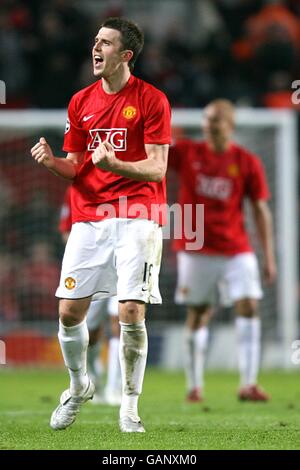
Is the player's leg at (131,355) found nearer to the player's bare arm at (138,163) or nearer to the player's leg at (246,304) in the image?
the player's bare arm at (138,163)

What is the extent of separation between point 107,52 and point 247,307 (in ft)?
12.5

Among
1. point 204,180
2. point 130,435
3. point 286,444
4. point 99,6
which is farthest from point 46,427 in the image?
point 99,6

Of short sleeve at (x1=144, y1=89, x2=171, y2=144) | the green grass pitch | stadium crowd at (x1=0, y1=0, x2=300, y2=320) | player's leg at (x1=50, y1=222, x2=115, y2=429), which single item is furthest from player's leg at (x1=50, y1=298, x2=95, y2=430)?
stadium crowd at (x1=0, y1=0, x2=300, y2=320)

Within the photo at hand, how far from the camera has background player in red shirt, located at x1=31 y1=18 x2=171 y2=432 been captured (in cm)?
621

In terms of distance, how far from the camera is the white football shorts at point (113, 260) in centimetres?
621

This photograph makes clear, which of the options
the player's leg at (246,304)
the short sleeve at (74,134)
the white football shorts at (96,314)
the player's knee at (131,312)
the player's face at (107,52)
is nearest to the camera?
the player's knee at (131,312)

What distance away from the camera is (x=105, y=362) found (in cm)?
1334

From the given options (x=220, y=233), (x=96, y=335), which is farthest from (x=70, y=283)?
(x=220, y=233)

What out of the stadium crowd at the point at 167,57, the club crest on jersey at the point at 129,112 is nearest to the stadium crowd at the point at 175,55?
the stadium crowd at the point at 167,57

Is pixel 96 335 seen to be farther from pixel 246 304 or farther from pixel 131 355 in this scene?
pixel 131 355

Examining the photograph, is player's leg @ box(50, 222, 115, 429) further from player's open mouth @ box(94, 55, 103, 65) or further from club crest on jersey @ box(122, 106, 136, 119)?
player's open mouth @ box(94, 55, 103, 65)

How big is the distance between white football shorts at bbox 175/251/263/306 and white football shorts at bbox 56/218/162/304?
3246mm

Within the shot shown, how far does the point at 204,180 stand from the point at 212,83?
6.55 meters

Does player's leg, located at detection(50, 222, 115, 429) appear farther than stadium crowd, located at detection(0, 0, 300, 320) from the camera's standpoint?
No
